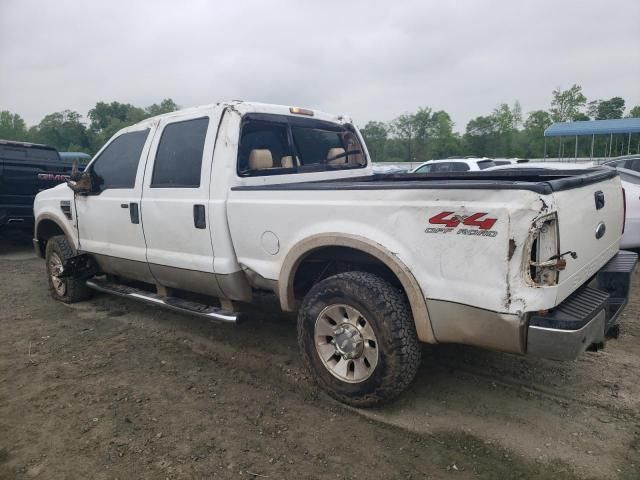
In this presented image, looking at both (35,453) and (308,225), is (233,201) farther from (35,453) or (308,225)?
(35,453)

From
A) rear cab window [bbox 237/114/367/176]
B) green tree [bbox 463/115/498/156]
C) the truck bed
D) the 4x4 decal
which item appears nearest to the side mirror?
rear cab window [bbox 237/114/367/176]

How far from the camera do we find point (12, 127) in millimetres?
78562

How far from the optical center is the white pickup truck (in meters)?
2.37

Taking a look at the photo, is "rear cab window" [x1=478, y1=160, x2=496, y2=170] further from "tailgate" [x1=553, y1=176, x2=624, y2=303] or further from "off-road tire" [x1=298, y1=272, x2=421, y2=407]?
"off-road tire" [x1=298, y1=272, x2=421, y2=407]

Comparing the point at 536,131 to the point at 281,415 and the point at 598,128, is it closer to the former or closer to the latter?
the point at 598,128

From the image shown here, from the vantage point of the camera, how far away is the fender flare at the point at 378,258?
2.69 m

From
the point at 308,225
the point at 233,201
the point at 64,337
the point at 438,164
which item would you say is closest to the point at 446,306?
the point at 308,225

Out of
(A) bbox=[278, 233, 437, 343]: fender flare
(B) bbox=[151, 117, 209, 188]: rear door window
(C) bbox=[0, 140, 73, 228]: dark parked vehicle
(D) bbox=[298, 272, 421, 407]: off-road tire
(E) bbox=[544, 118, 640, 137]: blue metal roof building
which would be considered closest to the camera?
(A) bbox=[278, 233, 437, 343]: fender flare

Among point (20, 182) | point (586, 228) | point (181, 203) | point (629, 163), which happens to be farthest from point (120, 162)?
point (629, 163)

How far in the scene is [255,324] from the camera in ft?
15.5

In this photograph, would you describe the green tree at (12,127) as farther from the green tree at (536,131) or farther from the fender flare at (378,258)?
the fender flare at (378,258)

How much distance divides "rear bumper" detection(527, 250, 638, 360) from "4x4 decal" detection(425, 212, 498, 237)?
0.49 m

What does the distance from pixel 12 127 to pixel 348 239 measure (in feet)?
305

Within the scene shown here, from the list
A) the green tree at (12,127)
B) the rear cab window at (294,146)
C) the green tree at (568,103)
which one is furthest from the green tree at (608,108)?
the green tree at (12,127)
